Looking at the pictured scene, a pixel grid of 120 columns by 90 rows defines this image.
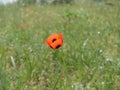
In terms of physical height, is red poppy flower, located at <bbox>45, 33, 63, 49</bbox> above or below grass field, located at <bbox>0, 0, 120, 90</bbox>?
above

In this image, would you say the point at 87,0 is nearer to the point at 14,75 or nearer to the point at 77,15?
the point at 77,15

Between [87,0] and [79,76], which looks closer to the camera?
[79,76]

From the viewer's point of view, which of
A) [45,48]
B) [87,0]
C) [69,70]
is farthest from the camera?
[87,0]

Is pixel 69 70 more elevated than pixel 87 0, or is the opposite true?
pixel 69 70

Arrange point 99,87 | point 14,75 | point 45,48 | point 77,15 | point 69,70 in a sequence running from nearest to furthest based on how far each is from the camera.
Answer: point 99,87 < point 14,75 < point 69,70 < point 45,48 < point 77,15

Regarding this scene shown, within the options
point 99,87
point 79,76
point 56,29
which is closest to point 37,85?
point 79,76

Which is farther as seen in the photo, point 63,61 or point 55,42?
point 63,61

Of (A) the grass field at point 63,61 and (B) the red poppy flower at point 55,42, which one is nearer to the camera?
(B) the red poppy flower at point 55,42

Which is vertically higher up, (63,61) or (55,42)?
(55,42)

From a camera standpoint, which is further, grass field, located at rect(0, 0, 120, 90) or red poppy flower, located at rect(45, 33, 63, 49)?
grass field, located at rect(0, 0, 120, 90)

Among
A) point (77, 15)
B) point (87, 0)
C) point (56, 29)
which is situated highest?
point (56, 29)

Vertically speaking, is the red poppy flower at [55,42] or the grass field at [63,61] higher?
the red poppy flower at [55,42]
